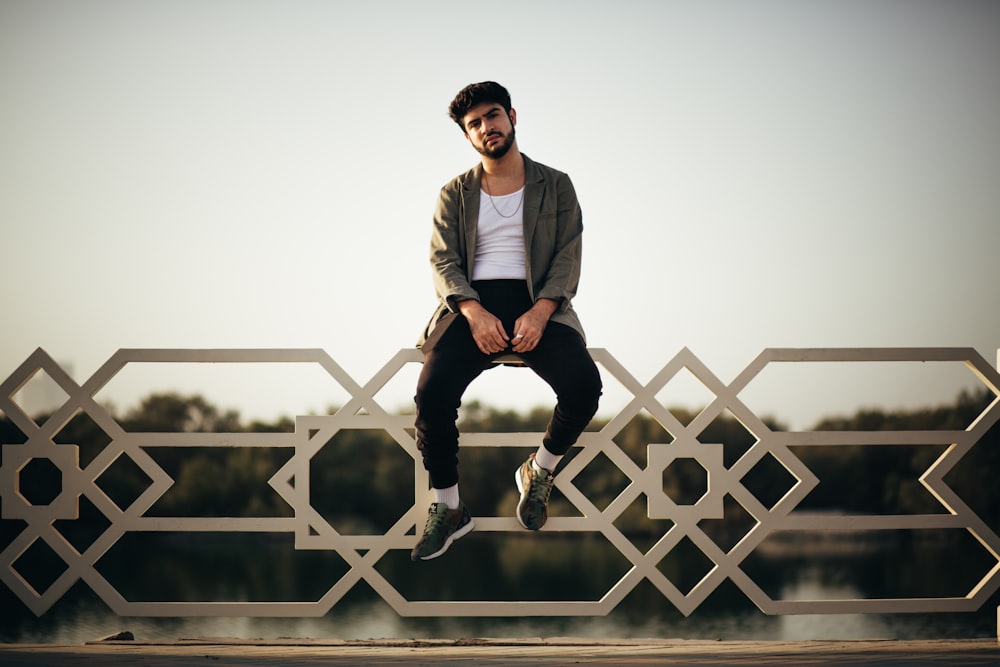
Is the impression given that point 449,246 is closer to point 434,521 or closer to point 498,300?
point 498,300

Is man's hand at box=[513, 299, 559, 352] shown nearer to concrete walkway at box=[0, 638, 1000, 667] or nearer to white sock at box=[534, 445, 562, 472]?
white sock at box=[534, 445, 562, 472]

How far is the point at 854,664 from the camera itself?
83.1 inches

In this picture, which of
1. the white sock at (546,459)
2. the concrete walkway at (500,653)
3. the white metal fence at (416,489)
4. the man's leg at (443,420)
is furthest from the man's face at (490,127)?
the concrete walkway at (500,653)

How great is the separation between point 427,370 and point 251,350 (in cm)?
53

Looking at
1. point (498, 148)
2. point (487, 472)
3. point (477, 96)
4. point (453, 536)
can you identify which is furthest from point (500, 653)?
point (487, 472)

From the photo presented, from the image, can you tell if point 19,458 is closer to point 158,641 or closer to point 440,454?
point 158,641

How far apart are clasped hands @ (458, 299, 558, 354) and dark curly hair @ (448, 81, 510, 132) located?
52 cm

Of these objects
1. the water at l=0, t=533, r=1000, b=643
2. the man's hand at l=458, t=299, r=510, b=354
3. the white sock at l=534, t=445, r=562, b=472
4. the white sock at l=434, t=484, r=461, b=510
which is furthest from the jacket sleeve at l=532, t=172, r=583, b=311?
the water at l=0, t=533, r=1000, b=643

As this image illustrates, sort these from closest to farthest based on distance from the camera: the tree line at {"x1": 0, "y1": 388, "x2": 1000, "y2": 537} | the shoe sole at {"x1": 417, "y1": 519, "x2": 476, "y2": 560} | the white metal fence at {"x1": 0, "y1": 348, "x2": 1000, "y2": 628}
Result: the shoe sole at {"x1": 417, "y1": 519, "x2": 476, "y2": 560}, the white metal fence at {"x1": 0, "y1": 348, "x2": 1000, "y2": 628}, the tree line at {"x1": 0, "y1": 388, "x2": 1000, "y2": 537}

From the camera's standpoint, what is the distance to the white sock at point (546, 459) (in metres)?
2.30

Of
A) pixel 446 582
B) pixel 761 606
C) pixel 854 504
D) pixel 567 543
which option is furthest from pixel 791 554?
pixel 761 606

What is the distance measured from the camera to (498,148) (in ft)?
→ 7.41

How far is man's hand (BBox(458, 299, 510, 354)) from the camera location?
2146 millimetres

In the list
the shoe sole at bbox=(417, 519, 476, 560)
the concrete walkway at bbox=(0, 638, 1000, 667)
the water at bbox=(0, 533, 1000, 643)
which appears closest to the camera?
the concrete walkway at bbox=(0, 638, 1000, 667)
